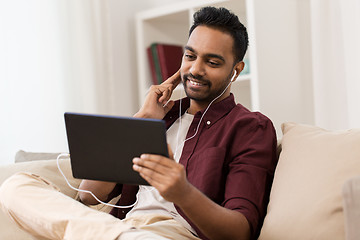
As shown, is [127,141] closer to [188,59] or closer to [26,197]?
[26,197]

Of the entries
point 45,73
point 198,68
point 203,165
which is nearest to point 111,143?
point 203,165

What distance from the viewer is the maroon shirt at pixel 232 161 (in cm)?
137

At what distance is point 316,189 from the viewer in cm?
128

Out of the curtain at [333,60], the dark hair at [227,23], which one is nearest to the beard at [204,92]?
the dark hair at [227,23]

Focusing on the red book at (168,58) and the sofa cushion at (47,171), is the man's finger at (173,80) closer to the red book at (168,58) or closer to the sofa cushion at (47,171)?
the sofa cushion at (47,171)

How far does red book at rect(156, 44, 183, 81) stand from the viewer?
297cm

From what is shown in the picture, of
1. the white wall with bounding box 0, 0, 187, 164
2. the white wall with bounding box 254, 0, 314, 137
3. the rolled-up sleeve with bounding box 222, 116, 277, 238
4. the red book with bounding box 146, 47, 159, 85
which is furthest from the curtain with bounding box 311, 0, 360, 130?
the white wall with bounding box 0, 0, 187, 164

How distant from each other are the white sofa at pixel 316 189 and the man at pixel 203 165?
0.20ft

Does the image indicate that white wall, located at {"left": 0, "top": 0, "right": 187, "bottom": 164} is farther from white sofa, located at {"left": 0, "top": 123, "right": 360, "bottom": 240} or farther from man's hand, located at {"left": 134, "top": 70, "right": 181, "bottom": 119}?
white sofa, located at {"left": 0, "top": 123, "right": 360, "bottom": 240}

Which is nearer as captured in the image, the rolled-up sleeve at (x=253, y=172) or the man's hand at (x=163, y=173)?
the man's hand at (x=163, y=173)

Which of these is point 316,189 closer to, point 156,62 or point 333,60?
point 333,60

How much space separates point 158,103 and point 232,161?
0.42m

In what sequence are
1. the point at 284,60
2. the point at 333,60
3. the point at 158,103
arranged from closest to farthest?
the point at 158,103 < the point at 333,60 < the point at 284,60

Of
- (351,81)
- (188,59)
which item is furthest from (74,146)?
(351,81)
